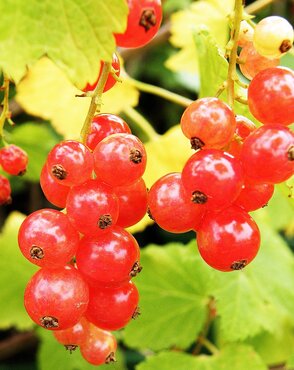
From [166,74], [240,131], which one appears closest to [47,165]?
[240,131]

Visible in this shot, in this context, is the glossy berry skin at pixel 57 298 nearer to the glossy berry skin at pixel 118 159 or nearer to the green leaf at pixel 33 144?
the glossy berry skin at pixel 118 159

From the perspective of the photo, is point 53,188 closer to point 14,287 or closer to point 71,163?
point 71,163

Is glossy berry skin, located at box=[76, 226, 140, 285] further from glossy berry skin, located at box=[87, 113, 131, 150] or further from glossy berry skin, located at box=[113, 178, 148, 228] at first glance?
glossy berry skin, located at box=[87, 113, 131, 150]

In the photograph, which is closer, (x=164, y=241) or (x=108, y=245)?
(x=108, y=245)

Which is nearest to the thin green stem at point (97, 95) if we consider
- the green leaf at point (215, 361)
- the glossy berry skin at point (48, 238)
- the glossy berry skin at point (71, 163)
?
the glossy berry skin at point (71, 163)

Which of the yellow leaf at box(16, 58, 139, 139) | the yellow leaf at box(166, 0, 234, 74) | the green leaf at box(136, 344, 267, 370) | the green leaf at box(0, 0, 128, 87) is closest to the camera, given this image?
the green leaf at box(0, 0, 128, 87)

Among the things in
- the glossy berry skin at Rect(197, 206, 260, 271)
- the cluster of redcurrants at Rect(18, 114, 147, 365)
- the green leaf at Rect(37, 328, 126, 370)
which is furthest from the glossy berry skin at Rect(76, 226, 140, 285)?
the green leaf at Rect(37, 328, 126, 370)

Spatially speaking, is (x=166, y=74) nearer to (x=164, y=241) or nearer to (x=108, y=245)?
(x=164, y=241)
